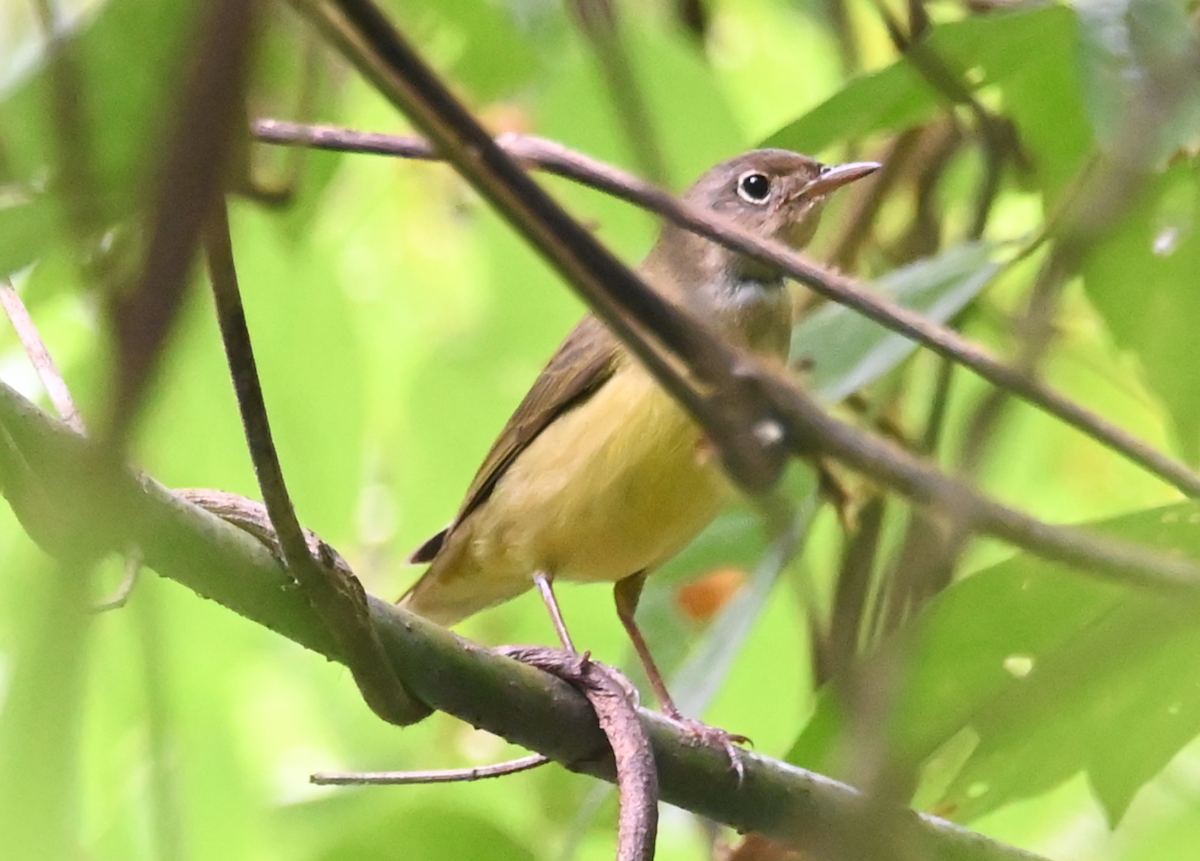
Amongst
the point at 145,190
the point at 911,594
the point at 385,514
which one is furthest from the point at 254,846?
the point at 145,190

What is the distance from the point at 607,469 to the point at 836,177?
902 mm

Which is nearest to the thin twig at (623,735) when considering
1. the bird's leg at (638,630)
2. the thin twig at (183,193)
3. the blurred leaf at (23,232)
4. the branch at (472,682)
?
the branch at (472,682)

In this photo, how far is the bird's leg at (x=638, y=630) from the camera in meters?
2.62

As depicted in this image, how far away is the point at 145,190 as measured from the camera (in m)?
0.54

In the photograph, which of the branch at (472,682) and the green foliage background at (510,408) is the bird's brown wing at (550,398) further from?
the branch at (472,682)

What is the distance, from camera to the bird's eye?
3.56 m

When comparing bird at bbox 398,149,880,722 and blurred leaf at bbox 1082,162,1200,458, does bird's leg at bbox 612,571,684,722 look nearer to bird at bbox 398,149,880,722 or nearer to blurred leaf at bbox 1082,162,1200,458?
bird at bbox 398,149,880,722

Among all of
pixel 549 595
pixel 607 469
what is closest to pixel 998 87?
pixel 607 469

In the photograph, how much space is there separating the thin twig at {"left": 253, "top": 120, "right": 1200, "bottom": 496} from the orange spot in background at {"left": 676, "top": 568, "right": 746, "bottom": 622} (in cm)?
145

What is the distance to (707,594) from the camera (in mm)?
3301

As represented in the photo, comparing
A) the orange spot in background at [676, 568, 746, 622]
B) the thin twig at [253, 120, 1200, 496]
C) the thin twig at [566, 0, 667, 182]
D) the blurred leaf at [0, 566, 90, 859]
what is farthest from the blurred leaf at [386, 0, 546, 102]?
the blurred leaf at [0, 566, 90, 859]

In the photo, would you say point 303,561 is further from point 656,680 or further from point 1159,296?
point 656,680

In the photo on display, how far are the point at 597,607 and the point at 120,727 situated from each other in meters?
1.17

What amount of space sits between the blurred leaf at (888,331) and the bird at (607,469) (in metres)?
0.38
